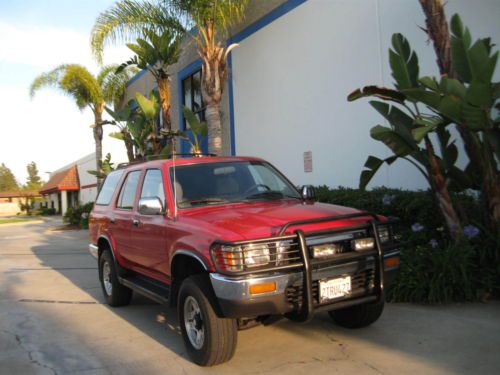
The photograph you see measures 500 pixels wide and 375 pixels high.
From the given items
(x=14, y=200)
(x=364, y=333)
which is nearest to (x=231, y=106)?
(x=364, y=333)

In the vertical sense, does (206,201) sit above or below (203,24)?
below

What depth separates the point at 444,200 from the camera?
235 inches

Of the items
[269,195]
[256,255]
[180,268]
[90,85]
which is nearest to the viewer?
[256,255]

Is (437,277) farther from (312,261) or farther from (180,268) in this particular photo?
(180,268)

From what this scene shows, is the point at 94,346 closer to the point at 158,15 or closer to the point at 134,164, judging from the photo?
the point at 134,164

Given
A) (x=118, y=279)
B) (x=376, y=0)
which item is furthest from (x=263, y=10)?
(x=118, y=279)

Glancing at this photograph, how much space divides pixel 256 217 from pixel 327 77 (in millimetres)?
7127

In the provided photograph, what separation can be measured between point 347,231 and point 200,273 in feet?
4.49

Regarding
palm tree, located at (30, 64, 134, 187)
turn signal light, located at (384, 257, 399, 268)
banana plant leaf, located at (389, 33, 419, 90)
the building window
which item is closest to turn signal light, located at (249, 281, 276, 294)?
turn signal light, located at (384, 257, 399, 268)

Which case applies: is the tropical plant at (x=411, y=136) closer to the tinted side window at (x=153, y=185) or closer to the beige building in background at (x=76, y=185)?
the tinted side window at (x=153, y=185)

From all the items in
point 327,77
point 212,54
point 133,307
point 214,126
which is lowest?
point 133,307

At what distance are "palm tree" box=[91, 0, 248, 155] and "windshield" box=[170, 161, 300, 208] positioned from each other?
20.9 ft

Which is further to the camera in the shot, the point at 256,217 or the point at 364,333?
the point at 364,333

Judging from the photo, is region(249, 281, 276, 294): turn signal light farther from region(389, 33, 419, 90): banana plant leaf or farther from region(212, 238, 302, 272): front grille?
region(389, 33, 419, 90): banana plant leaf
